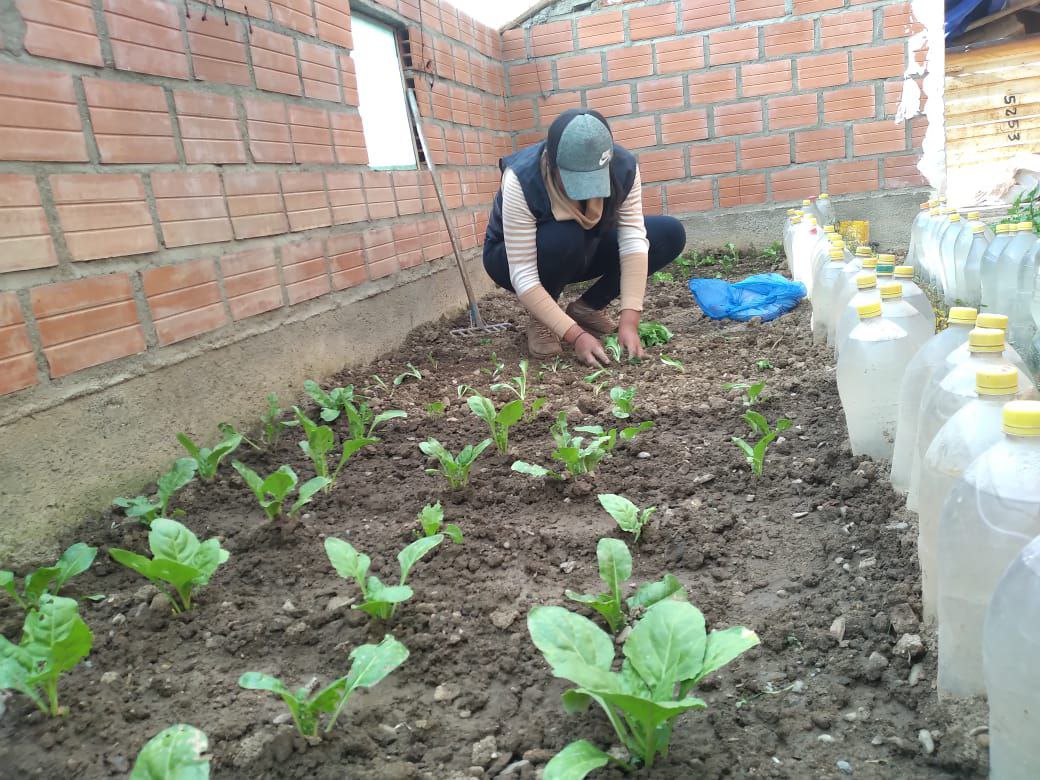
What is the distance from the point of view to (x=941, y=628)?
1.03 m

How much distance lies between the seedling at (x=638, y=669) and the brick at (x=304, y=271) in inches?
77.3

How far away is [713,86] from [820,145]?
0.87m

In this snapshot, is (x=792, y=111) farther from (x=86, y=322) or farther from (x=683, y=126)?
(x=86, y=322)

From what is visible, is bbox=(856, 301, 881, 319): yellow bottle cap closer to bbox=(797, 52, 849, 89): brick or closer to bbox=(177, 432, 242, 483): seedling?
bbox=(177, 432, 242, 483): seedling

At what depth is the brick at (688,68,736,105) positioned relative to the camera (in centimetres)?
523

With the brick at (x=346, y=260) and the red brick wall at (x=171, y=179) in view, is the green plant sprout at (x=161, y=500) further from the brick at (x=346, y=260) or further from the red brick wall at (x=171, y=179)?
the brick at (x=346, y=260)

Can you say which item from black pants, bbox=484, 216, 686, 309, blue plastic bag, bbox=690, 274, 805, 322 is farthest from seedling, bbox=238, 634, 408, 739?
blue plastic bag, bbox=690, 274, 805, 322

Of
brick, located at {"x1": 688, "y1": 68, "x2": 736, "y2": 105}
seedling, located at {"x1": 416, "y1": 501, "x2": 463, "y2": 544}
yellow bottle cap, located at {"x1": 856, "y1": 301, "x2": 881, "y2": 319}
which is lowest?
seedling, located at {"x1": 416, "y1": 501, "x2": 463, "y2": 544}

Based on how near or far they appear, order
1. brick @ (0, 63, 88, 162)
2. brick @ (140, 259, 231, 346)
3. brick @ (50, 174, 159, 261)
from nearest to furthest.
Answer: brick @ (0, 63, 88, 162) < brick @ (50, 174, 159, 261) < brick @ (140, 259, 231, 346)

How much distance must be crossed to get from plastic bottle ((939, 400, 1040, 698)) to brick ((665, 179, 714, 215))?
4.81 meters

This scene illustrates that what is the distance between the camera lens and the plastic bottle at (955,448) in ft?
3.40

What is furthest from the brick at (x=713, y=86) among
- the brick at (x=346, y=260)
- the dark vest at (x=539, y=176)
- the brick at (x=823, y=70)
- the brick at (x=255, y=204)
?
the brick at (x=255, y=204)

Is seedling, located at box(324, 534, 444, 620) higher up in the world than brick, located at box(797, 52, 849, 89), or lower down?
lower down

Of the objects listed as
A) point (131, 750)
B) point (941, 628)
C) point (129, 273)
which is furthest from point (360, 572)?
point (129, 273)
